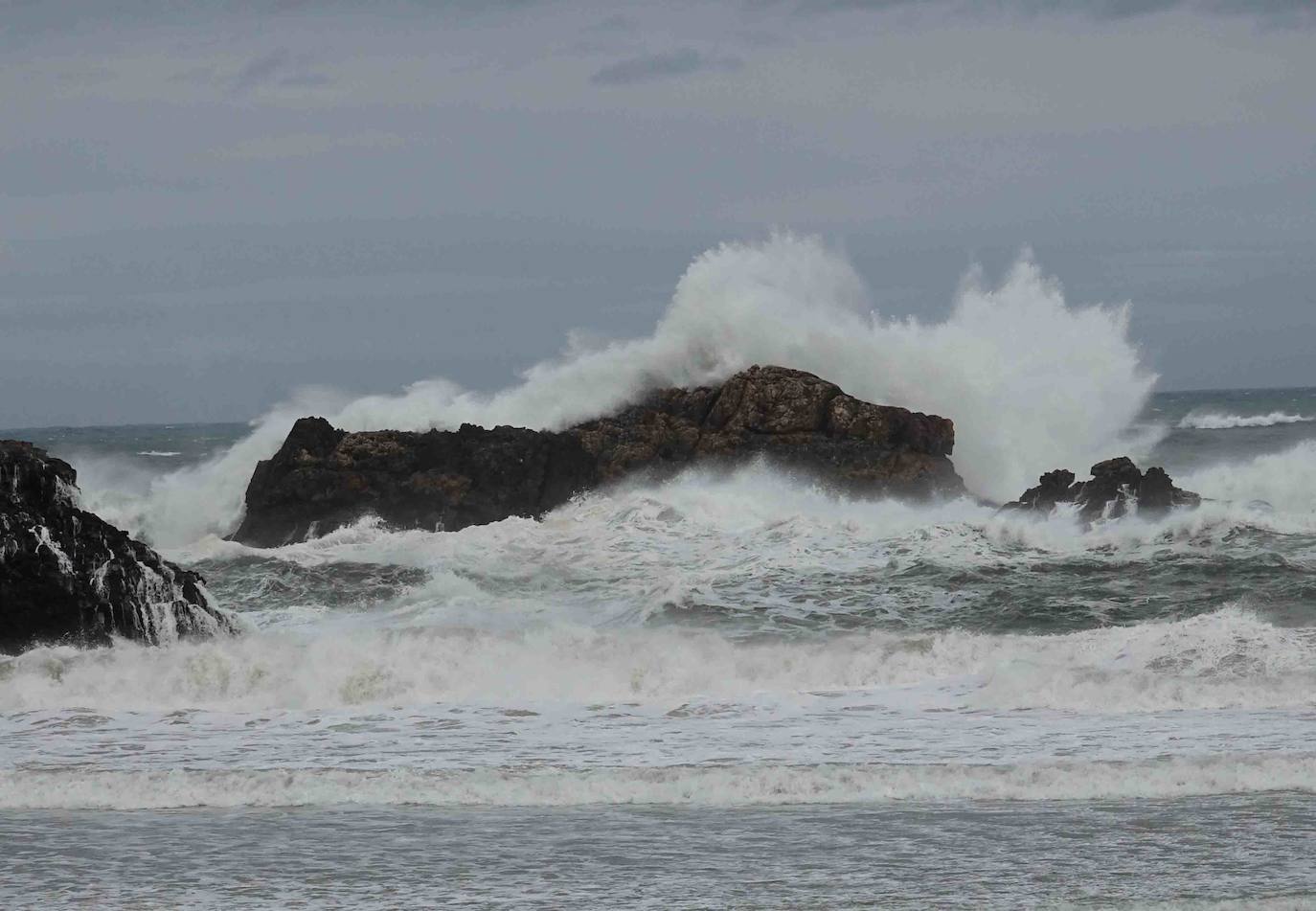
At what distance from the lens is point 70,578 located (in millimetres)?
14047

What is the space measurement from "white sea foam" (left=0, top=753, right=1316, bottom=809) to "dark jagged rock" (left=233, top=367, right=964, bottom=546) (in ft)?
42.3

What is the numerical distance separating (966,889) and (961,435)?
67.7 feet

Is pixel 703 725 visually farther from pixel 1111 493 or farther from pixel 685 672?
pixel 1111 493

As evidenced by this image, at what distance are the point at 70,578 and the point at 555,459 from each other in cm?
1065

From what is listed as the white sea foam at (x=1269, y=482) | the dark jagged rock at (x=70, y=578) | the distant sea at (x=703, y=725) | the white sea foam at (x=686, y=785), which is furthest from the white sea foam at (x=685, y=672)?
the white sea foam at (x=1269, y=482)

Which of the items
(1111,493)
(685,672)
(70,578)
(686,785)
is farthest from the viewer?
(1111,493)

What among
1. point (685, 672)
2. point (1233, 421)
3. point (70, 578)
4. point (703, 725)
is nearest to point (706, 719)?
point (703, 725)

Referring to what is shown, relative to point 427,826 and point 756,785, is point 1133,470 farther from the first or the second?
point 427,826

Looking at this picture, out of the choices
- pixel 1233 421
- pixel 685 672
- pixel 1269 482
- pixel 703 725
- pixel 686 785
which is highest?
pixel 1233 421

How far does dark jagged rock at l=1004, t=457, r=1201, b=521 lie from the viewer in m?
21.7

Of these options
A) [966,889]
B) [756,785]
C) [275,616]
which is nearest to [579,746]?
[756,785]

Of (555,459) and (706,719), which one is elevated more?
(555,459)

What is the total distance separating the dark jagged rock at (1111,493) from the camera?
71.2 ft

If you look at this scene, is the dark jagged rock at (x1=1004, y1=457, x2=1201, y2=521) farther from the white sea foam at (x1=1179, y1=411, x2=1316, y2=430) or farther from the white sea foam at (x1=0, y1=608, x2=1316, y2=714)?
the white sea foam at (x1=1179, y1=411, x2=1316, y2=430)
